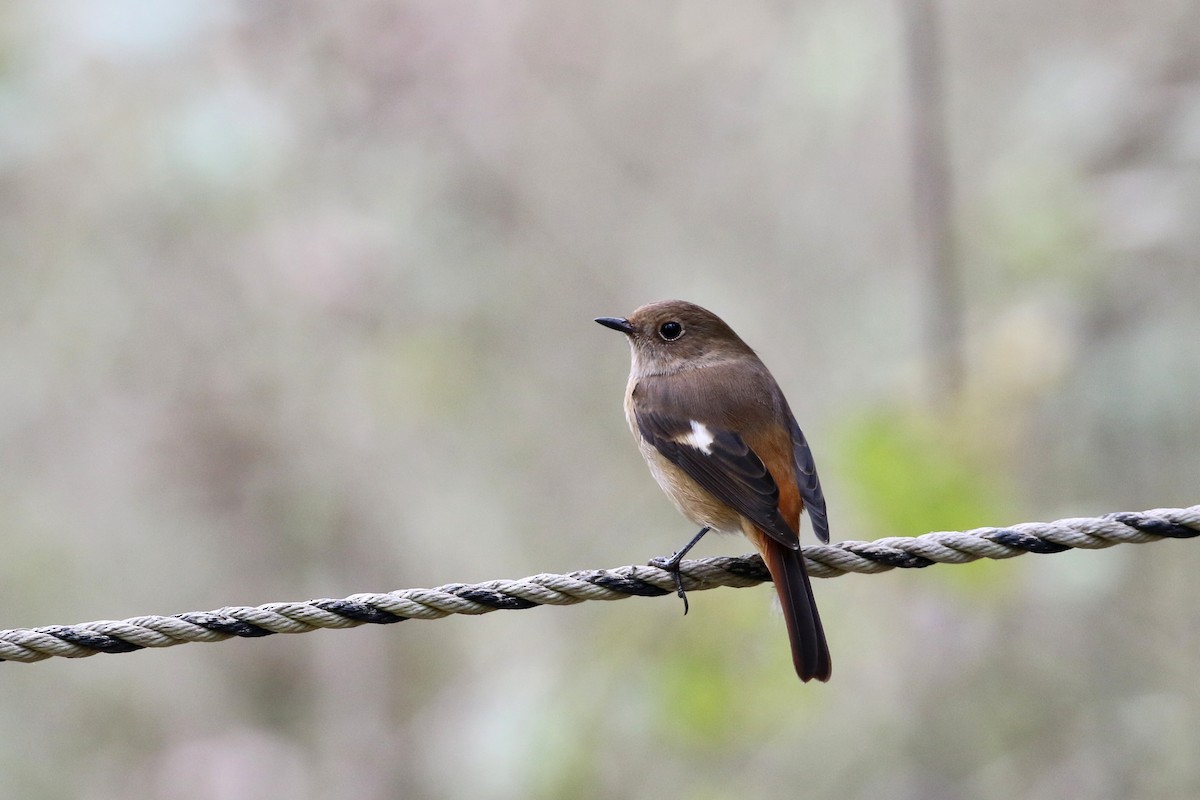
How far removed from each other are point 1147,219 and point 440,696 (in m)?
3.99

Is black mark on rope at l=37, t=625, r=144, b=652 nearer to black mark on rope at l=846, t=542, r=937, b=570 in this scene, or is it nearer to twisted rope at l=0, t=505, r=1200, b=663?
twisted rope at l=0, t=505, r=1200, b=663

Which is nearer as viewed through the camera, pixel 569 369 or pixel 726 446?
pixel 726 446

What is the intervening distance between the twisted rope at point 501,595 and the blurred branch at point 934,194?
5.20ft

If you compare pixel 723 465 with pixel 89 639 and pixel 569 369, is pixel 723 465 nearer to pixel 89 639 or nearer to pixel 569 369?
pixel 89 639

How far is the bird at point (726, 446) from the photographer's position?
323cm

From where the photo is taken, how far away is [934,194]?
4359 millimetres

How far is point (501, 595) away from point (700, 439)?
Answer: 140 cm

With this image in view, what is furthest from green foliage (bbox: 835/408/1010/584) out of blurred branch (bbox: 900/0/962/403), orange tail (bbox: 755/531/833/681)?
orange tail (bbox: 755/531/833/681)

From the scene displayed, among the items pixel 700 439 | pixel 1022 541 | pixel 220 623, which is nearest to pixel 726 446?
pixel 700 439

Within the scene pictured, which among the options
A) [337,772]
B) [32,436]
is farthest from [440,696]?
[32,436]

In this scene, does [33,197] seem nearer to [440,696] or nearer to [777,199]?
[440,696]

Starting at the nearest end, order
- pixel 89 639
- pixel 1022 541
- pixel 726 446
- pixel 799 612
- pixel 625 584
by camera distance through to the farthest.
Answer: pixel 89 639
pixel 1022 541
pixel 625 584
pixel 799 612
pixel 726 446

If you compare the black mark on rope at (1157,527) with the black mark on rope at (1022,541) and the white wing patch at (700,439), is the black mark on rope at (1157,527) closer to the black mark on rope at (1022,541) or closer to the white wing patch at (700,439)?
the black mark on rope at (1022,541)

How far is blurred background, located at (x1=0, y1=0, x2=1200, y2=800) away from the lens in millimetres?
4156
